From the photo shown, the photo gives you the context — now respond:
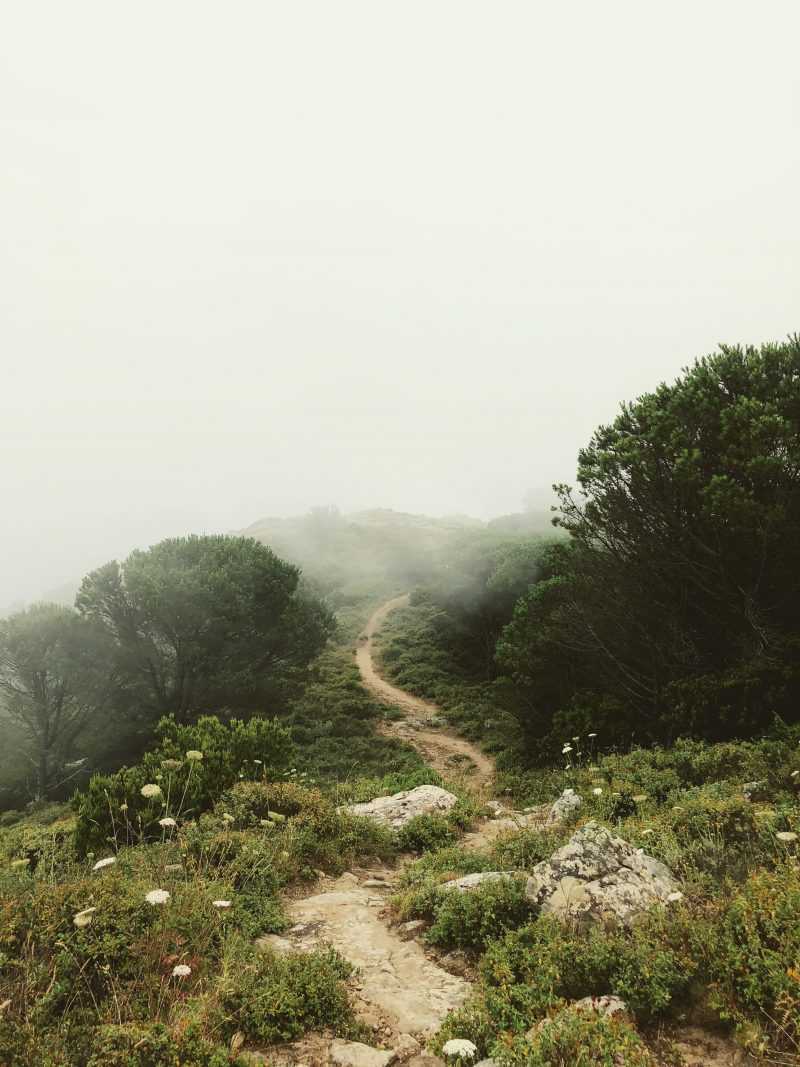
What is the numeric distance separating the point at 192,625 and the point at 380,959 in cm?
1983

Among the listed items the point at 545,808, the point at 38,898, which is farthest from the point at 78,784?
the point at 38,898

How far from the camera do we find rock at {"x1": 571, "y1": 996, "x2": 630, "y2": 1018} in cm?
388

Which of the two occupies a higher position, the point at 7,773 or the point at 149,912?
the point at 149,912

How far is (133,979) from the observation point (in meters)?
4.40

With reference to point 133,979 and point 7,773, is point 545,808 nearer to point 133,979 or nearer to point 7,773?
point 133,979

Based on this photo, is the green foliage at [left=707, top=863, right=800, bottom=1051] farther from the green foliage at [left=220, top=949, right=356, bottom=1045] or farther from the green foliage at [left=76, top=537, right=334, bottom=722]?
the green foliage at [left=76, top=537, right=334, bottom=722]

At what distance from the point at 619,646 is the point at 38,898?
627 inches

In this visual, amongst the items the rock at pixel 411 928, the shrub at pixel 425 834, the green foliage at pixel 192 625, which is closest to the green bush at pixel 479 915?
the rock at pixel 411 928

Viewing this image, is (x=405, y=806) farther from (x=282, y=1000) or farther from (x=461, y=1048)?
(x=461, y=1048)

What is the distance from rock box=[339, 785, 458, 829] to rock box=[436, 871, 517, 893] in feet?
13.6

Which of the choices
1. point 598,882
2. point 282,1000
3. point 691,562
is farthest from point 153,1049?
point 691,562

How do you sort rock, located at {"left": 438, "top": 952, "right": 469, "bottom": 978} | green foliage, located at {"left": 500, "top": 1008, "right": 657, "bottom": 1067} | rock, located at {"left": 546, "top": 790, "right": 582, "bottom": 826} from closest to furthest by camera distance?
green foliage, located at {"left": 500, "top": 1008, "right": 657, "bottom": 1067} < rock, located at {"left": 438, "top": 952, "right": 469, "bottom": 978} < rock, located at {"left": 546, "top": 790, "right": 582, "bottom": 826}

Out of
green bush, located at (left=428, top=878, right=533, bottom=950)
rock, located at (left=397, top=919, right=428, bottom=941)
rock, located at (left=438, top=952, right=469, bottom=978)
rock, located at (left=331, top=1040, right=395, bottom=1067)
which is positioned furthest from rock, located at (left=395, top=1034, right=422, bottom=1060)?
rock, located at (left=397, top=919, right=428, bottom=941)

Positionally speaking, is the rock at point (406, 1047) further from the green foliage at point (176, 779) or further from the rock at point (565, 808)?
the rock at point (565, 808)
